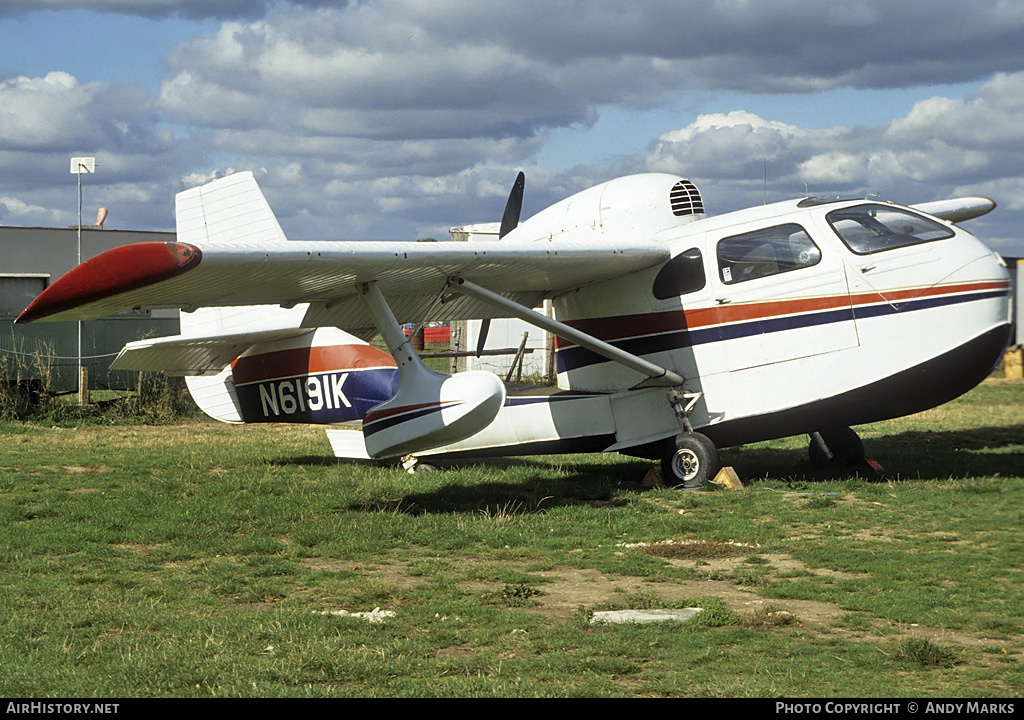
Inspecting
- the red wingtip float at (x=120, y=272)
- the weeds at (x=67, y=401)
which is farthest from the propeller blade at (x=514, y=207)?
the weeds at (x=67, y=401)

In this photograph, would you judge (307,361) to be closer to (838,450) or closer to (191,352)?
(191,352)

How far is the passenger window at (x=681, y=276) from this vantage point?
11.1m

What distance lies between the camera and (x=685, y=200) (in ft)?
39.4

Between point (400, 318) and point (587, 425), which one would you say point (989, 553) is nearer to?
point (587, 425)

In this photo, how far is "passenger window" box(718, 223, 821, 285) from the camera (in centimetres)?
1052

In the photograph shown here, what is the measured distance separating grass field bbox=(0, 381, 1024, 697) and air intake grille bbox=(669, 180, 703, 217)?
340 cm

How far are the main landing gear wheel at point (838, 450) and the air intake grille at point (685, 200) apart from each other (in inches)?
126

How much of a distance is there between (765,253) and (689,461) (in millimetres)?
2503

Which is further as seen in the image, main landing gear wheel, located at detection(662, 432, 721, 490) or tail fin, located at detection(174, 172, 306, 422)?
tail fin, located at detection(174, 172, 306, 422)

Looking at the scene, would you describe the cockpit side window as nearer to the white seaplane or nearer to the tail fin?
the white seaplane

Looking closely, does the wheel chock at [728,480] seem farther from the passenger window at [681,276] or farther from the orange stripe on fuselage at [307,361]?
the orange stripe on fuselage at [307,361]

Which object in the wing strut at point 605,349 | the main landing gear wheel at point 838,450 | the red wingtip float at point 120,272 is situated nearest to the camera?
the red wingtip float at point 120,272

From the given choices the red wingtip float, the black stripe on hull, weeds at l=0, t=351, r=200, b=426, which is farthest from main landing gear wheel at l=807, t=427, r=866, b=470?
weeds at l=0, t=351, r=200, b=426

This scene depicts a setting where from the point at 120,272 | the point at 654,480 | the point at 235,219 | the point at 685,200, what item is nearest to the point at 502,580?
the point at 120,272
